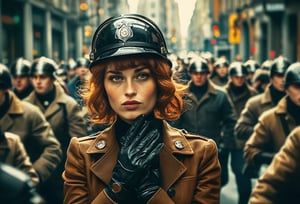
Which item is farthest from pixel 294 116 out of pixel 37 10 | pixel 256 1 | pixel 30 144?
pixel 256 1

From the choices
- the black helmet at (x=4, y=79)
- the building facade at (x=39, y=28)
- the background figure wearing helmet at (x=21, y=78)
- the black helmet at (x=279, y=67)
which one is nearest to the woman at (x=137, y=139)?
the black helmet at (x=4, y=79)

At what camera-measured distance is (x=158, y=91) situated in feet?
10.1

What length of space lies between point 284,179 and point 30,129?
137 inches

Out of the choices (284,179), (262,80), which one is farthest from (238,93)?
(284,179)

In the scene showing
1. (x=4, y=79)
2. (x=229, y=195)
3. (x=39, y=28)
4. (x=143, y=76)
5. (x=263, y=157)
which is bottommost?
(x=229, y=195)

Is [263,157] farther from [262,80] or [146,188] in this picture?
[262,80]

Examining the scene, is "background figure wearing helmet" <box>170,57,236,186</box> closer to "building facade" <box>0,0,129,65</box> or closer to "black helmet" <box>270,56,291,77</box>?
"black helmet" <box>270,56,291,77</box>

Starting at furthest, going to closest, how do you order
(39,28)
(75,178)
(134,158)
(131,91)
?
(39,28) → (75,178) → (131,91) → (134,158)

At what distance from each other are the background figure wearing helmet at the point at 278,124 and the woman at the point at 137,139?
147 inches

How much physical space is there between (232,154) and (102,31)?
24.8 ft

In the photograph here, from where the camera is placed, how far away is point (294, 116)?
6.68 meters

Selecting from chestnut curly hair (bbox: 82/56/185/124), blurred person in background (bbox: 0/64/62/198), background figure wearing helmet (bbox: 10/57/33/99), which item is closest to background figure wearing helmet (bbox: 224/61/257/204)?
background figure wearing helmet (bbox: 10/57/33/99)

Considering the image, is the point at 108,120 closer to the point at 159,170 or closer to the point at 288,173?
the point at 159,170

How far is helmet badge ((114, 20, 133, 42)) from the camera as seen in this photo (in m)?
2.96
